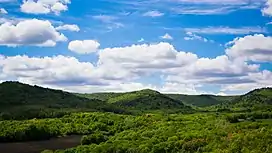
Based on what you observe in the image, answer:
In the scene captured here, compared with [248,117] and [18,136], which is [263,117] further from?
[18,136]

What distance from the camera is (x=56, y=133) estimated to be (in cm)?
19438

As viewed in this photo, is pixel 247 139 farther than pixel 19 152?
No

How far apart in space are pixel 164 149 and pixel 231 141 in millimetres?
18981

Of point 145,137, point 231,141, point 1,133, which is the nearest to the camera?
point 231,141

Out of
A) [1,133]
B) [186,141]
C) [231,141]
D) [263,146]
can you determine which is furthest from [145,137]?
[1,133]

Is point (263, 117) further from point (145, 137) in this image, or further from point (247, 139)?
point (247, 139)

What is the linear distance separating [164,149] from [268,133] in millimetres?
27101

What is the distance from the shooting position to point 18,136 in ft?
584

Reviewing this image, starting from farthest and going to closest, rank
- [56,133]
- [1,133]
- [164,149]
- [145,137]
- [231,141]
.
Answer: [56,133] < [1,133] < [145,137] < [164,149] < [231,141]

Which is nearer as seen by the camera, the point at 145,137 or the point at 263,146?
the point at 263,146

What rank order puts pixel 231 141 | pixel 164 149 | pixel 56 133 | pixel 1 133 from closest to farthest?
pixel 231 141 → pixel 164 149 → pixel 1 133 → pixel 56 133

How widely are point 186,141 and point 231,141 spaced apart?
16.5 meters

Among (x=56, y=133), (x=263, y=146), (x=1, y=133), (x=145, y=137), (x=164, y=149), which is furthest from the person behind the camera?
(x=56, y=133)

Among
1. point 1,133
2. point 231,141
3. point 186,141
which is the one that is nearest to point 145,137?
point 186,141
